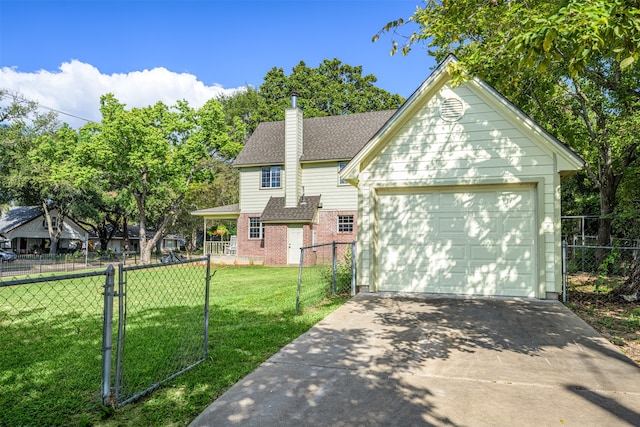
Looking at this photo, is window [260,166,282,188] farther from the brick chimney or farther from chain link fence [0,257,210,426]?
chain link fence [0,257,210,426]

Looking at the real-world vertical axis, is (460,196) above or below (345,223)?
above

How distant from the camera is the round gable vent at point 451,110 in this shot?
9.01 meters

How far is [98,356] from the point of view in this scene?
520 cm

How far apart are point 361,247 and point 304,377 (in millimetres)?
5462

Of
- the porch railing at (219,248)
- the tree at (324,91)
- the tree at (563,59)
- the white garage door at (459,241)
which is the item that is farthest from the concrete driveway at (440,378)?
the tree at (324,91)

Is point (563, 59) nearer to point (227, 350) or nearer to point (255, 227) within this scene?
point (227, 350)

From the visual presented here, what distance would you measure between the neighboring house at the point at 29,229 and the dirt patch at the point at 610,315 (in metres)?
43.3

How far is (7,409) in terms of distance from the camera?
357 centimetres

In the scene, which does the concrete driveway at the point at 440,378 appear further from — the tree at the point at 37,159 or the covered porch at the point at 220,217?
the tree at the point at 37,159

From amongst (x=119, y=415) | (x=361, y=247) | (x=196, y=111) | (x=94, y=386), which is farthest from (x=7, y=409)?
(x=196, y=111)

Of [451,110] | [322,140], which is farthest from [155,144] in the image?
[451,110]

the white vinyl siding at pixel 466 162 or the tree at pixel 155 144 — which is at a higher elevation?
the tree at pixel 155 144

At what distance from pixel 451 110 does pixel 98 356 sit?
26.8 feet

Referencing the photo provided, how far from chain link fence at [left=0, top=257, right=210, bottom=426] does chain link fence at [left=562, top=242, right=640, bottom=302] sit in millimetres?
7840
